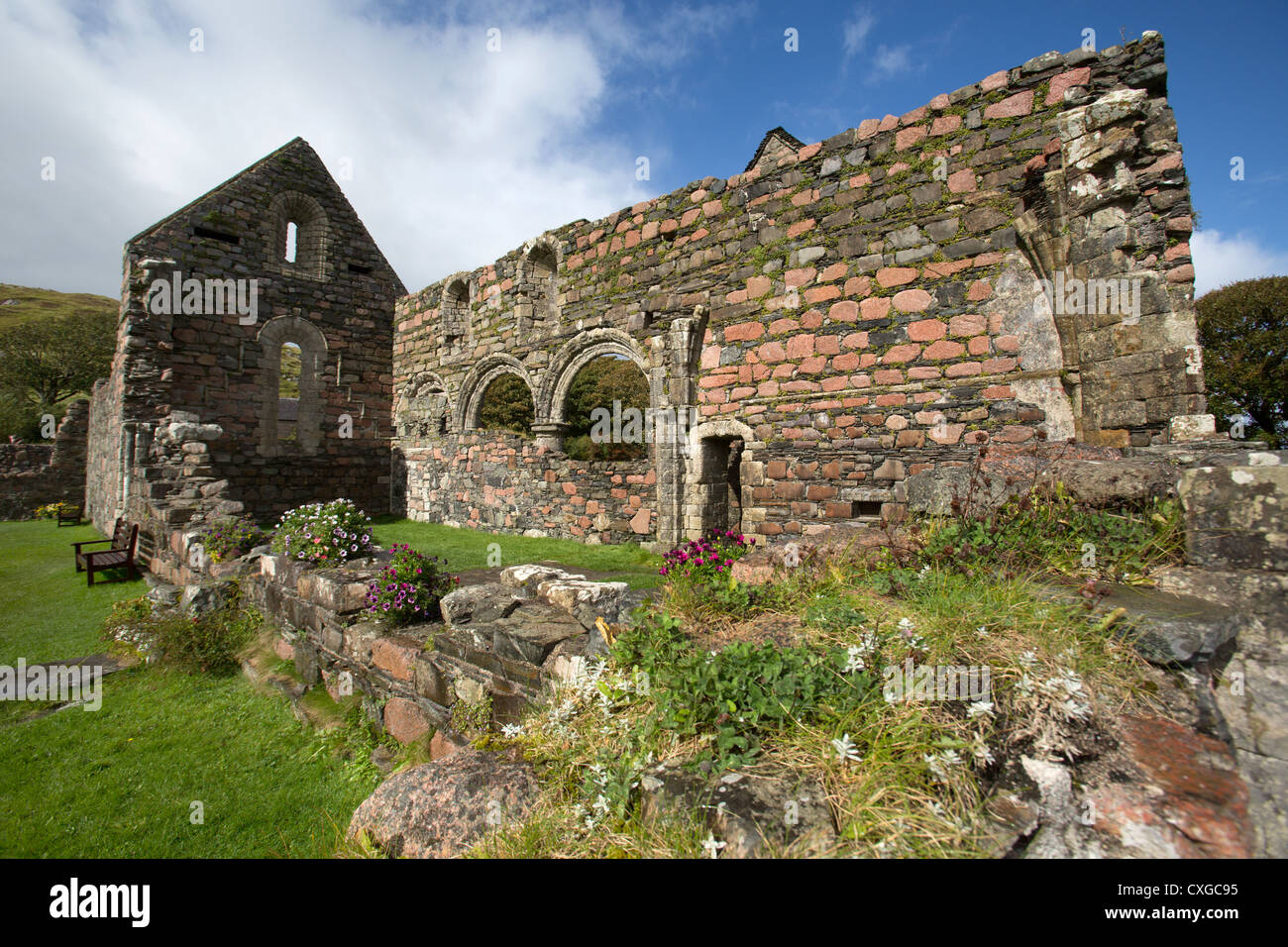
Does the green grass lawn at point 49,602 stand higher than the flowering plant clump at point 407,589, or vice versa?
the flowering plant clump at point 407,589

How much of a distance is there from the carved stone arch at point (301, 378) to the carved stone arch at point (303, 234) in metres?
1.42

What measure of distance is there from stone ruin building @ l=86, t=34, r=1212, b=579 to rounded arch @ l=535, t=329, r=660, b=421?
5cm

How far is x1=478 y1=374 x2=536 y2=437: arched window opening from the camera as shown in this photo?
26.3 m

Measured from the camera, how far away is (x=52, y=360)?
108ft

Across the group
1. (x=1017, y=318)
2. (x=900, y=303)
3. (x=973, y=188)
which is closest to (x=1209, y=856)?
(x=1017, y=318)

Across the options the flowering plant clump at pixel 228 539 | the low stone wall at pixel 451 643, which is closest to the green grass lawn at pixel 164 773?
the low stone wall at pixel 451 643

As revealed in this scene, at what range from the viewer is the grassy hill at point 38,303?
5044cm

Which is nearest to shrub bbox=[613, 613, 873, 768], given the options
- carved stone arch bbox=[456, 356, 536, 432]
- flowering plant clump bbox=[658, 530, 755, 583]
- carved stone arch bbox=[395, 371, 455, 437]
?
flowering plant clump bbox=[658, 530, 755, 583]

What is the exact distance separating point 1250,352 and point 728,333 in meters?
23.7

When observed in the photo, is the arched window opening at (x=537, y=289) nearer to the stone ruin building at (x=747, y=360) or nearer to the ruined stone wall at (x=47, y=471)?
the stone ruin building at (x=747, y=360)

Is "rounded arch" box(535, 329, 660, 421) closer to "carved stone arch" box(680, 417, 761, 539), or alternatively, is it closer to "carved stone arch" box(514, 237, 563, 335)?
"carved stone arch" box(514, 237, 563, 335)

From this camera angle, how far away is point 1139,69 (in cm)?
518
